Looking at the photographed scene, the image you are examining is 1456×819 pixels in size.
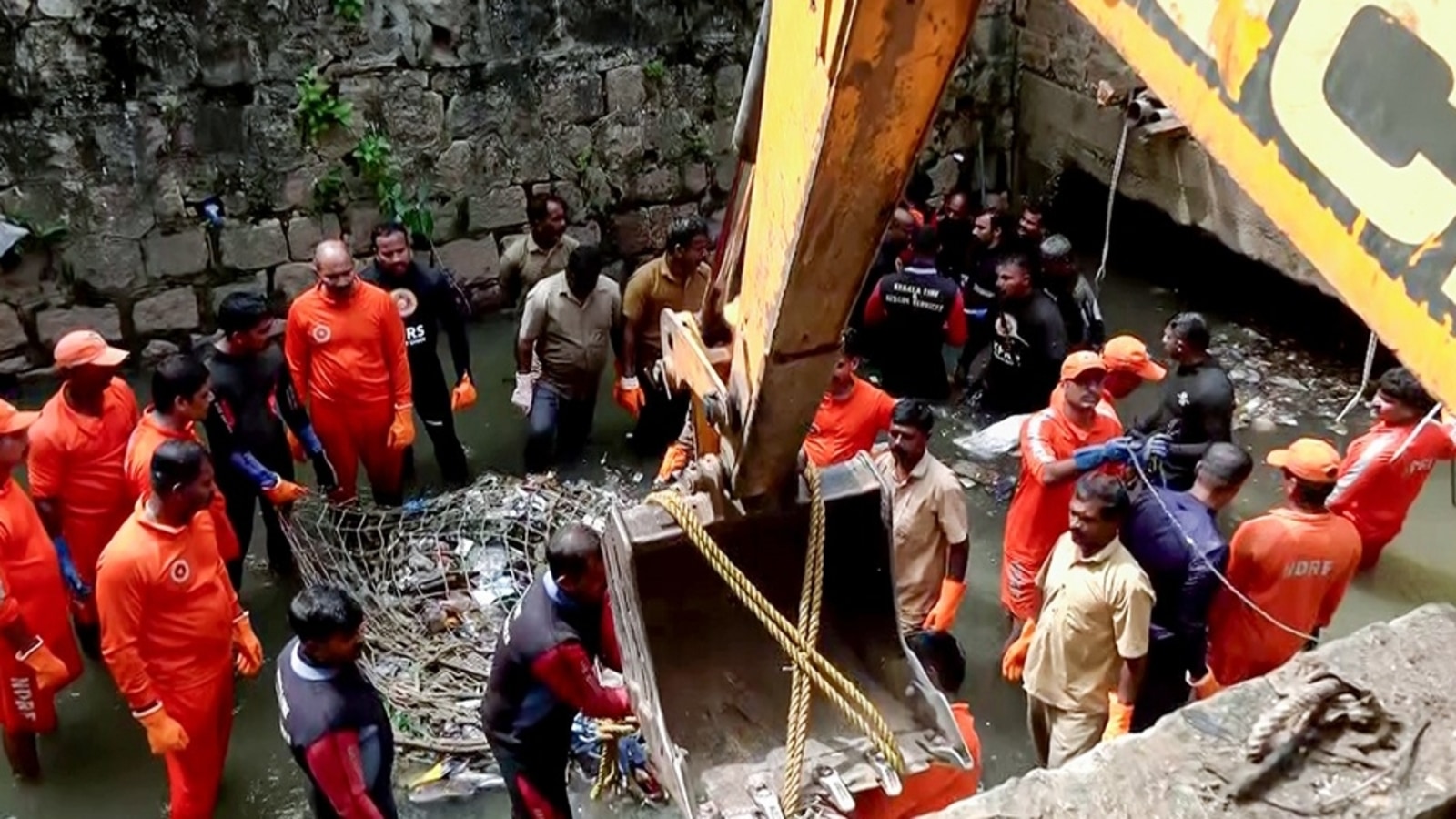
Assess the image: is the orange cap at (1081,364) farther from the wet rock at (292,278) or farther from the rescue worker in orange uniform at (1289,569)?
the wet rock at (292,278)

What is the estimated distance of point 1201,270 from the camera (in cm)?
926

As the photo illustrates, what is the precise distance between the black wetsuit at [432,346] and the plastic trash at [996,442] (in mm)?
2691

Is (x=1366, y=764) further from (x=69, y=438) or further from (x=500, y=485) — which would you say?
(x=69, y=438)

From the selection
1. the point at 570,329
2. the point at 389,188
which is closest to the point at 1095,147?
the point at 570,329

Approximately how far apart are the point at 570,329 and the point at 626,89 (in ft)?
8.05

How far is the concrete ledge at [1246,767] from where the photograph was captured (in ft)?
10.9

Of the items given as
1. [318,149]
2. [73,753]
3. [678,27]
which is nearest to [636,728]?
[73,753]

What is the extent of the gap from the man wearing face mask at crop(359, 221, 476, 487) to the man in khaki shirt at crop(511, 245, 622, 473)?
317mm

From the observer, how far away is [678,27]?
8.54m

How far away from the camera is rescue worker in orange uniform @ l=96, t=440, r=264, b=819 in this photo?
434 centimetres

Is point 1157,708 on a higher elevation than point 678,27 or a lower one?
lower

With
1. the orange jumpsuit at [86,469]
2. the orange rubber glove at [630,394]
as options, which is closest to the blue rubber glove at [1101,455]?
the orange rubber glove at [630,394]

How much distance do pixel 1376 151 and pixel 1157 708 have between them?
12.7 feet

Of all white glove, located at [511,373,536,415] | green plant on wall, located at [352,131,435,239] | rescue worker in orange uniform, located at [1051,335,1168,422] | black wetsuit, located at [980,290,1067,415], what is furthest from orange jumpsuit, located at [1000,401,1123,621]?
green plant on wall, located at [352,131,435,239]
